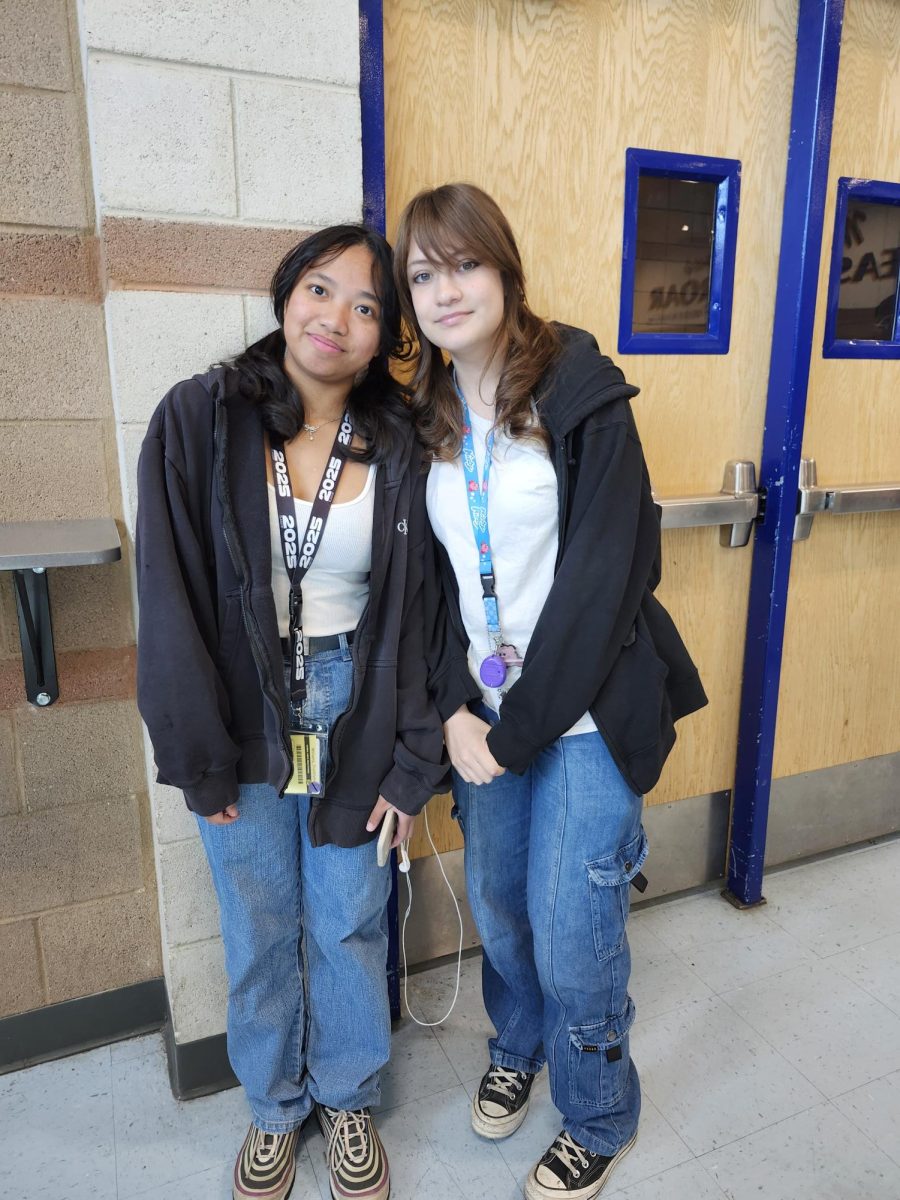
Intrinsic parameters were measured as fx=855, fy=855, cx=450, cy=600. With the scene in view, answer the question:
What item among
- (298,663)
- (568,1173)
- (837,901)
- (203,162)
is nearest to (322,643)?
(298,663)

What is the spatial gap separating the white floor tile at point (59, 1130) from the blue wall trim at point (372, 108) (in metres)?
1.75

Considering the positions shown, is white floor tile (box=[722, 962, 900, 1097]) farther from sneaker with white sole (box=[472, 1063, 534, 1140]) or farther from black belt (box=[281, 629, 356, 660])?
black belt (box=[281, 629, 356, 660])

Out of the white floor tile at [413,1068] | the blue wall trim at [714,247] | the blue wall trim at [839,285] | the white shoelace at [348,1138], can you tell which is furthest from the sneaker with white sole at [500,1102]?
the blue wall trim at [839,285]

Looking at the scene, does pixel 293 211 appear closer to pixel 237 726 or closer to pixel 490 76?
pixel 490 76

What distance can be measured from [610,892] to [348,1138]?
2.15 ft

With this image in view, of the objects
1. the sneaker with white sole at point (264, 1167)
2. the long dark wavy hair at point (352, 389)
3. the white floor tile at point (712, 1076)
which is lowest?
the white floor tile at point (712, 1076)

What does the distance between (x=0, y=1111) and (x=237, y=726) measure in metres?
0.99

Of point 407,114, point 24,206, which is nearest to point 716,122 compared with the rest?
point 407,114

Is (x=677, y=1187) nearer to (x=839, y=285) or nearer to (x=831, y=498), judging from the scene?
(x=831, y=498)

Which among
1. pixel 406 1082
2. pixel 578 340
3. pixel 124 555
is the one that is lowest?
pixel 406 1082

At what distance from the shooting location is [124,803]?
5.65 feet

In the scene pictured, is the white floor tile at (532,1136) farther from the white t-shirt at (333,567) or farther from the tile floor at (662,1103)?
the white t-shirt at (333,567)

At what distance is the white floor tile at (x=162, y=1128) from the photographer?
5.00 feet

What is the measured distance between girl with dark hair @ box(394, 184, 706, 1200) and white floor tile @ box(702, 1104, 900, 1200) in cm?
20
